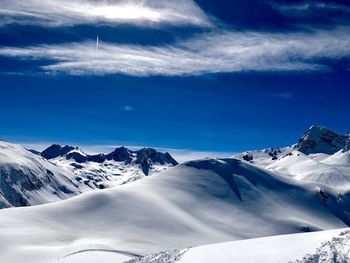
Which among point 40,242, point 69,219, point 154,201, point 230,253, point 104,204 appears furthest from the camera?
point 154,201

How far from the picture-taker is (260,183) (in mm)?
135875

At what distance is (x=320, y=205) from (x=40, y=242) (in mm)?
102037

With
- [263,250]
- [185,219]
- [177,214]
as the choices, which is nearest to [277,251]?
[263,250]

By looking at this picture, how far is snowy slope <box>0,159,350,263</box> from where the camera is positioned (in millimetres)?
61062

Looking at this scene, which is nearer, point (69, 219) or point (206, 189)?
point (69, 219)

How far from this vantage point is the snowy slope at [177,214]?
61062 mm

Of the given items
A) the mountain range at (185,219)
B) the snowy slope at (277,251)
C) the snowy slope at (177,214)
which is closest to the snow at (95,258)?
the mountain range at (185,219)

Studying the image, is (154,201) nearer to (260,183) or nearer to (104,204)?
(104,204)

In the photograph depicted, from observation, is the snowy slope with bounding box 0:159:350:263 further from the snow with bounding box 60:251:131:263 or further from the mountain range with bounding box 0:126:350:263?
the snow with bounding box 60:251:131:263

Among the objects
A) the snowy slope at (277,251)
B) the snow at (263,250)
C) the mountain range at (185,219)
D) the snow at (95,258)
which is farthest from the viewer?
the snow at (95,258)

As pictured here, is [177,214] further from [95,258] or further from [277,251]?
[277,251]

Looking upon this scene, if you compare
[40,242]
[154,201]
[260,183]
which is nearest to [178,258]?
[40,242]

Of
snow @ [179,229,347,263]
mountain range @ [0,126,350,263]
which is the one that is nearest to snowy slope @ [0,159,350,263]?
mountain range @ [0,126,350,263]

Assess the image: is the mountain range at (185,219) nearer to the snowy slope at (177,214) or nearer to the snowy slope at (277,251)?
the snowy slope at (277,251)
